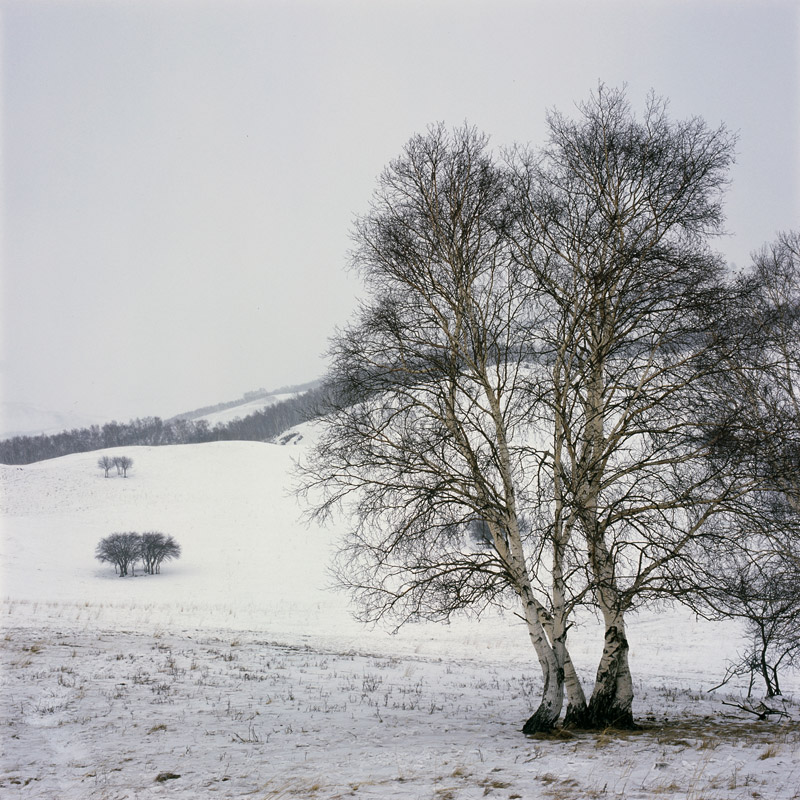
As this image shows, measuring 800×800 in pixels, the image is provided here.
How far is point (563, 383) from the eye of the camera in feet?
27.1

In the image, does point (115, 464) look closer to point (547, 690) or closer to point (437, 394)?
point (437, 394)

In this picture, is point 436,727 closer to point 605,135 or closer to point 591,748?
point 591,748

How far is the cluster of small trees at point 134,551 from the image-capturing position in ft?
156

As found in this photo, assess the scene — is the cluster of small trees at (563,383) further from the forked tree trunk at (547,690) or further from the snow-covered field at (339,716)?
the snow-covered field at (339,716)

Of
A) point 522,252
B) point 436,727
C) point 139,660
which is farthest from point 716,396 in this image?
point 139,660

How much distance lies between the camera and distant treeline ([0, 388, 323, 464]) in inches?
5846

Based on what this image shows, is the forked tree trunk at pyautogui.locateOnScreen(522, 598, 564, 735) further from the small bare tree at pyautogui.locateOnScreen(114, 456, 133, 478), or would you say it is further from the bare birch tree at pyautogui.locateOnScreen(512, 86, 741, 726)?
the small bare tree at pyautogui.locateOnScreen(114, 456, 133, 478)

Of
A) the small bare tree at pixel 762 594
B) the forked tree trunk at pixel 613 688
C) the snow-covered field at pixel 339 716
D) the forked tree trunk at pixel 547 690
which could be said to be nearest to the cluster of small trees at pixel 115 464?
the snow-covered field at pixel 339 716

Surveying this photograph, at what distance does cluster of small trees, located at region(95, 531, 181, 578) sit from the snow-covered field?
825 inches

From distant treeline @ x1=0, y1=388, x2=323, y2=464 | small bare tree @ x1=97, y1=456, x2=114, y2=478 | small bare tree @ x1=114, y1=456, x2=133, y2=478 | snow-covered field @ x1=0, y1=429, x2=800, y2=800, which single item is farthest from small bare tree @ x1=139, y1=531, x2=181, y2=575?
distant treeline @ x1=0, y1=388, x2=323, y2=464

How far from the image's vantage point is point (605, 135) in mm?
8742

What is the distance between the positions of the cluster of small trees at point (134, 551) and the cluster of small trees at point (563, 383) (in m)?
45.7

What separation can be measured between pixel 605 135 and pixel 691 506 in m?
5.71

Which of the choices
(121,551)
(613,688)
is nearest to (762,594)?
(613,688)
